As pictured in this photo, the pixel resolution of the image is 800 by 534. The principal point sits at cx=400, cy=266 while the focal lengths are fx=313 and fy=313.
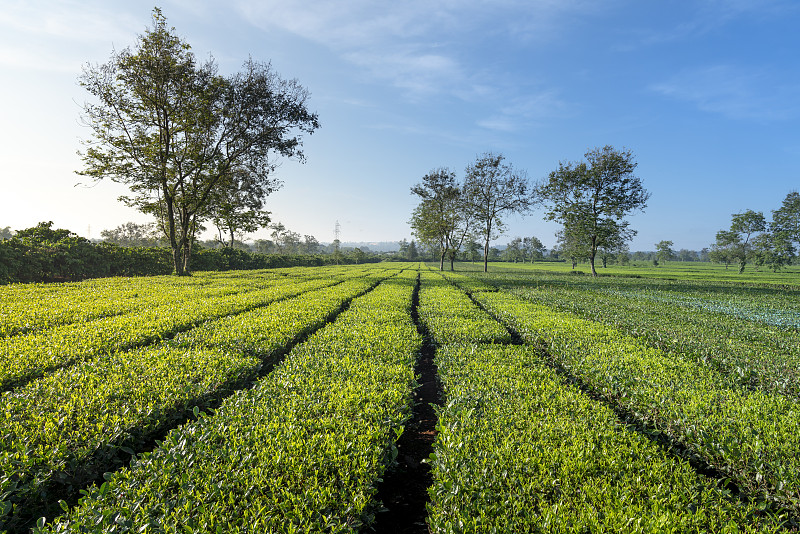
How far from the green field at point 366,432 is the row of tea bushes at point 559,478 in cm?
2

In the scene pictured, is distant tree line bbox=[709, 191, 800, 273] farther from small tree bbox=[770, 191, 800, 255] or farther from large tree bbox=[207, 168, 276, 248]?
large tree bbox=[207, 168, 276, 248]

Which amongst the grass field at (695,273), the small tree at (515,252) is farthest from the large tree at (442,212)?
the small tree at (515,252)

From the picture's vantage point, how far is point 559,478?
10.7 feet

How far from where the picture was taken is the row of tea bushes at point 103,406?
125 inches

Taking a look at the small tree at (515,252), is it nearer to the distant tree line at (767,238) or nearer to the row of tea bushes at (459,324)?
the distant tree line at (767,238)

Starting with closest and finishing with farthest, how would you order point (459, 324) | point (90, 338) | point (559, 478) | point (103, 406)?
point (559, 478)
point (103, 406)
point (90, 338)
point (459, 324)

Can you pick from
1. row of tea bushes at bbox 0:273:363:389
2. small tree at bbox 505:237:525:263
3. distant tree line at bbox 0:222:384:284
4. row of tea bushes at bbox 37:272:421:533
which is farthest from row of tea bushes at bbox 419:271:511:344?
small tree at bbox 505:237:525:263

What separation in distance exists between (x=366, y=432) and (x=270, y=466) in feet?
3.82

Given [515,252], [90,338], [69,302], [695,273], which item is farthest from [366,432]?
[515,252]

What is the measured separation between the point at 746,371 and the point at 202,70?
31795 mm

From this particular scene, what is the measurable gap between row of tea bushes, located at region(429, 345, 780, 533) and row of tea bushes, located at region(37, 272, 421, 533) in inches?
33.1

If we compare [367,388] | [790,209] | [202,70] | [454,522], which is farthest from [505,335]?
[790,209]

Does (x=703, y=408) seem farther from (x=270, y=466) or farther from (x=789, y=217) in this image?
(x=789, y=217)

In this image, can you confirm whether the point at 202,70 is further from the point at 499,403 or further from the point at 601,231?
the point at 601,231
